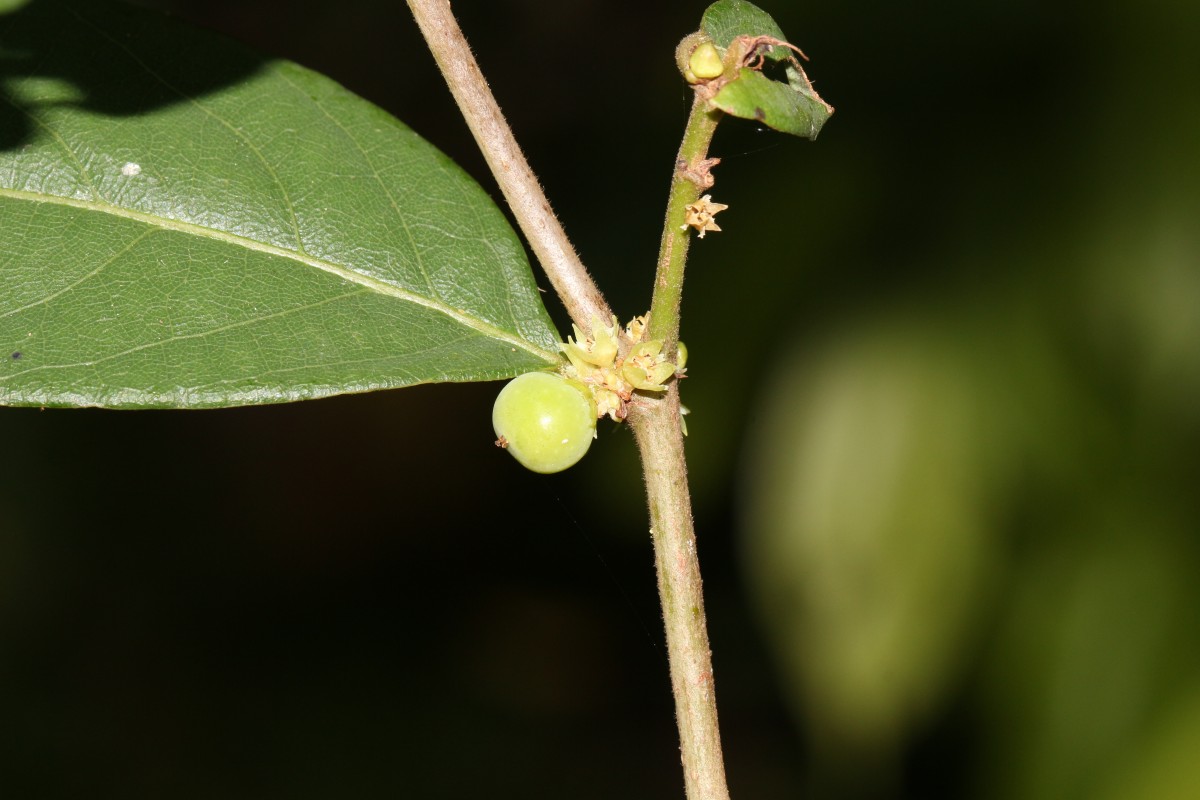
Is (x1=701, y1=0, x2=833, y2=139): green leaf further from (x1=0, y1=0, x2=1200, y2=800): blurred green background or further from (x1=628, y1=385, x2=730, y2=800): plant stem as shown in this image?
(x1=0, y1=0, x2=1200, y2=800): blurred green background

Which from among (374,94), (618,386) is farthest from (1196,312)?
(374,94)

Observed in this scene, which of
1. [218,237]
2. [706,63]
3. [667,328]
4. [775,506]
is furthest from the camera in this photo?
[775,506]

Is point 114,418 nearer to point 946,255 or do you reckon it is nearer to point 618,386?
point 946,255

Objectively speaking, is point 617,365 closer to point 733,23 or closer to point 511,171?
point 511,171

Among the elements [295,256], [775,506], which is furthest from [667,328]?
[775,506]

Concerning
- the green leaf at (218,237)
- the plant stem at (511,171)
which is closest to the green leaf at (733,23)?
the plant stem at (511,171)

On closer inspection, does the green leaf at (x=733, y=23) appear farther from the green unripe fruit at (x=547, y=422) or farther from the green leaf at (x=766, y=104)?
the green unripe fruit at (x=547, y=422)
